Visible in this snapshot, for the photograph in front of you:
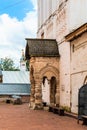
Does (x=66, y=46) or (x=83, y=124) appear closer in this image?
(x=83, y=124)

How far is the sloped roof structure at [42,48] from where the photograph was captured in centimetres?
3148

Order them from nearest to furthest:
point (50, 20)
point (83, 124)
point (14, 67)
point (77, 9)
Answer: point (83, 124)
point (77, 9)
point (50, 20)
point (14, 67)

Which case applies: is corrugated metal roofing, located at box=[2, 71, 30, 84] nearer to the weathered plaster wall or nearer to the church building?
the church building

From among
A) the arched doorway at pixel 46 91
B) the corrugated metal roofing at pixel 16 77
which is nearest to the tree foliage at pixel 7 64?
the corrugated metal roofing at pixel 16 77

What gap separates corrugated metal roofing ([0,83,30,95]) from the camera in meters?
50.5

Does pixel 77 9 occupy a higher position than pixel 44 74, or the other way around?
pixel 77 9

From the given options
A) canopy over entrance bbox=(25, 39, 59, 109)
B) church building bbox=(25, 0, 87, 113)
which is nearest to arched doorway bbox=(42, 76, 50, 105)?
church building bbox=(25, 0, 87, 113)

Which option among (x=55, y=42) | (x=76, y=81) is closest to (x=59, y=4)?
(x=55, y=42)

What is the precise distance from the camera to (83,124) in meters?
18.7

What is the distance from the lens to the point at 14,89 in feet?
169

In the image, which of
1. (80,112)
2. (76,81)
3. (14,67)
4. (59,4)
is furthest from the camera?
(14,67)

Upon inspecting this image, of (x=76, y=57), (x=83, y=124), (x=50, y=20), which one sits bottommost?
(x=83, y=124)

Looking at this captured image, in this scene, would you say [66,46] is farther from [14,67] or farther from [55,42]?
[14,67]

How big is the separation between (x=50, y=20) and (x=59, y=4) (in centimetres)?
414
